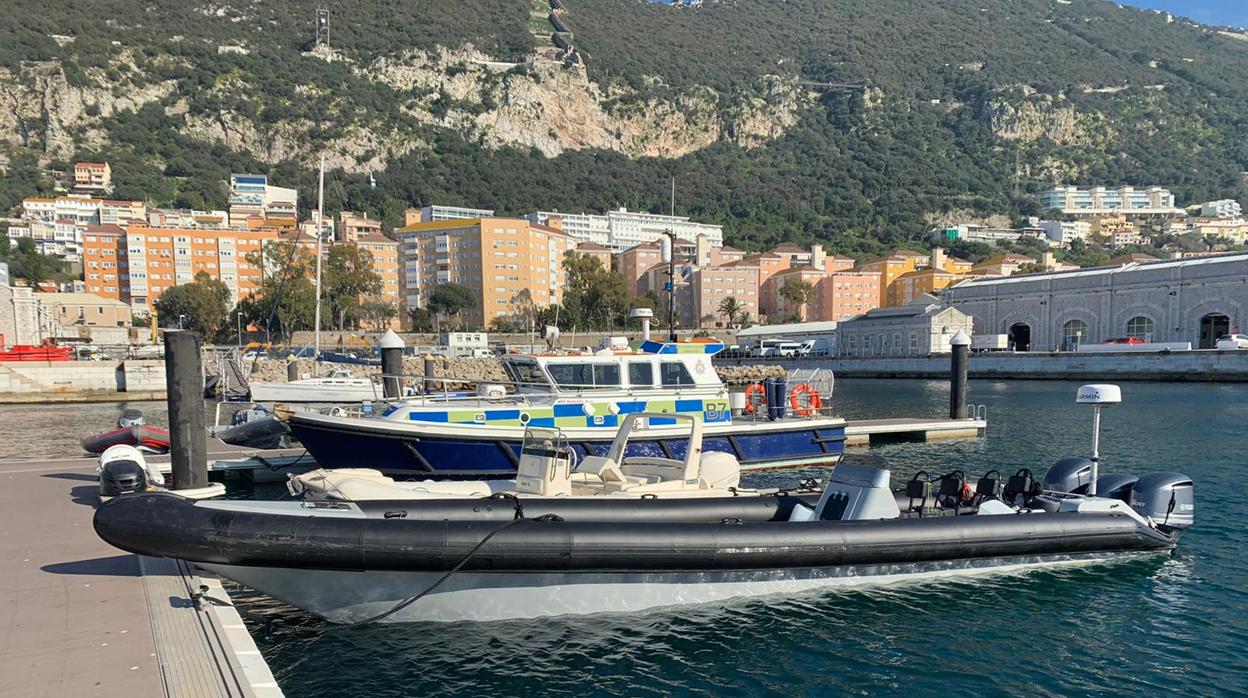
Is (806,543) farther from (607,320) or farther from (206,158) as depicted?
(206,158)

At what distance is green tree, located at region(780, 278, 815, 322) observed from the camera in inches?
4518

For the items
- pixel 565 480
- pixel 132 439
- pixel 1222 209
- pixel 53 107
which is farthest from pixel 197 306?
pixel 1222 209

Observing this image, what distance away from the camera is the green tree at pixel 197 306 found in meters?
79.9

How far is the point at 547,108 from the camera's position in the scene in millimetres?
192625

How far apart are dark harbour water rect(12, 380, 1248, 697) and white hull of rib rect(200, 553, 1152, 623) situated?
0.17 metres

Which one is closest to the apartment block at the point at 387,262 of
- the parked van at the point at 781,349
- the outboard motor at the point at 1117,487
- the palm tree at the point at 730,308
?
the palm tree at the point at 730,308

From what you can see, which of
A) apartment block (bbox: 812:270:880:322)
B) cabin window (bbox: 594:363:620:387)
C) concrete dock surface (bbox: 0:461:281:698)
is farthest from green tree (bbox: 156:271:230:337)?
apartment block (bbox: 812:270:880:322)

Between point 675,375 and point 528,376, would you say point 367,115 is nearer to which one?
point 528,376

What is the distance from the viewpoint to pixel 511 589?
26.1ft

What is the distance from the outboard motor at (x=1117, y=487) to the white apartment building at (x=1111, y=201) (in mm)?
210372

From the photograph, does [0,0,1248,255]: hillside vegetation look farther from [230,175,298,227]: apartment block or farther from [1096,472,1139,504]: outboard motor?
[1096,472,1139,504]: outboard motor

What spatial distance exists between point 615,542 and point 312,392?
27.5 m

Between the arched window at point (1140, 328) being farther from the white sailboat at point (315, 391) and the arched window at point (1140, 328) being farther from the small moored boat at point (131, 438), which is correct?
the small moored boat at point (131, 438)

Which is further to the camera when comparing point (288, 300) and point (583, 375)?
point (288, 300)
